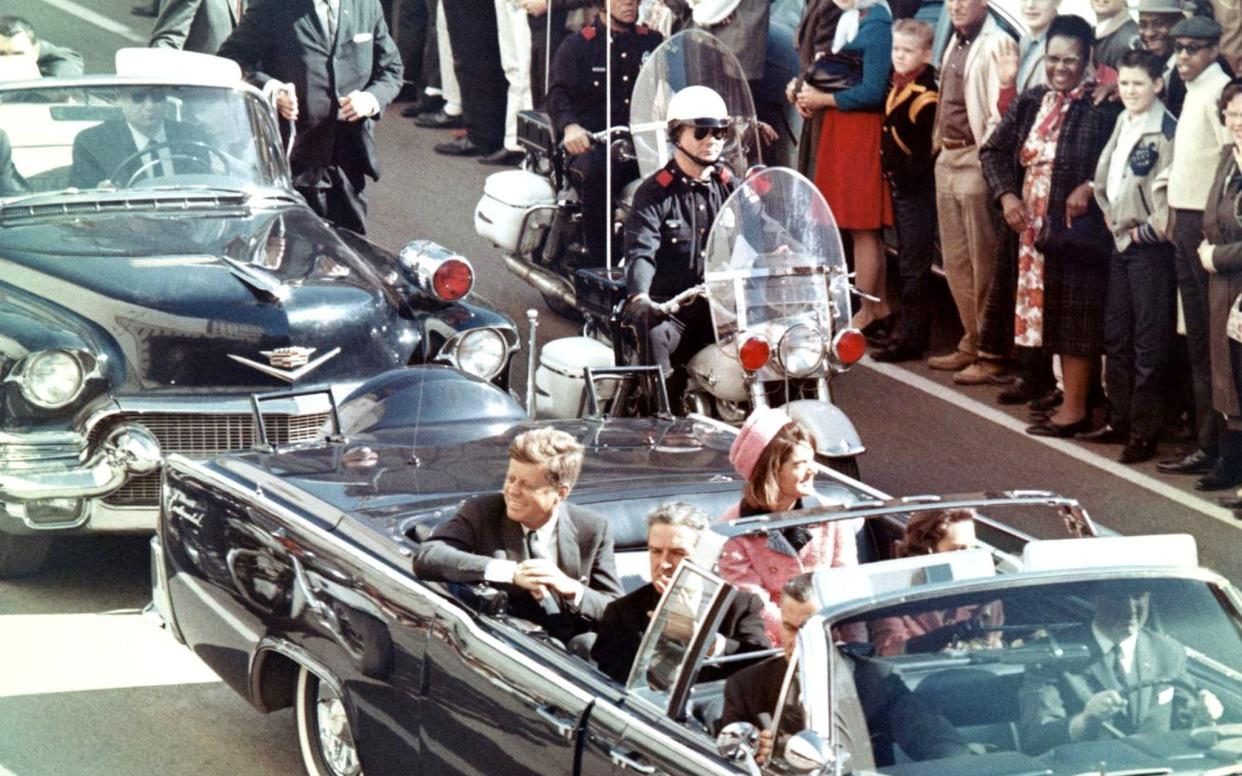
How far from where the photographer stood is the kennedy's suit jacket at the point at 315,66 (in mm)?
12453

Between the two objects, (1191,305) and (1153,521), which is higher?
(1191,305)

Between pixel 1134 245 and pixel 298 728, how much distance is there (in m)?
5.45

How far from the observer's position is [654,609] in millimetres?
5230

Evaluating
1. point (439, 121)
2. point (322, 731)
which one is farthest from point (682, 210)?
point (439, 121)

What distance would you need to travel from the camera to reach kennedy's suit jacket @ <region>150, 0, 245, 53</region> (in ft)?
44.4

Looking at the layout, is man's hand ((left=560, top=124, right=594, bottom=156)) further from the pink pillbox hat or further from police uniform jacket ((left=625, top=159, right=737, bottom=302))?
the pink pillbox hat

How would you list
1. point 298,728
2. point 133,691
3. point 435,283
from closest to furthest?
1. point 298,728
2. point 133,691
3. point 435,283

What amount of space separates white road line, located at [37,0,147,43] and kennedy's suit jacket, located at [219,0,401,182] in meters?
9.63

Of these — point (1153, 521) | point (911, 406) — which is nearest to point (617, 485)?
point (1153, 521)

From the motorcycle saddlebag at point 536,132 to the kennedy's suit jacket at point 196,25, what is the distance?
1920mm

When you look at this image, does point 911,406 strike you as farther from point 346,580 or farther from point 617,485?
point 346,580

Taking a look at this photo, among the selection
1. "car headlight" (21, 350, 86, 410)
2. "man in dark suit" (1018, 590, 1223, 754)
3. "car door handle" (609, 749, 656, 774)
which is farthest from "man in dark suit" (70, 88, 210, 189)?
"man in dark suit" (1018, 590, 1223, 754)

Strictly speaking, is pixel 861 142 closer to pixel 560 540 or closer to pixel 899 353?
pixel 899 353

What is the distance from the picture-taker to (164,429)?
8.24m
